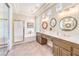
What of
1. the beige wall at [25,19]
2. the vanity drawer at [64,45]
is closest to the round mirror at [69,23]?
the vanity drawer at [64,45]

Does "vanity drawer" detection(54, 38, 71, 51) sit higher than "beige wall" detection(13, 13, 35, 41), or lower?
lower

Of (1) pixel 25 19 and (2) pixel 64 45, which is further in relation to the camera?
(2) pixel 64 45

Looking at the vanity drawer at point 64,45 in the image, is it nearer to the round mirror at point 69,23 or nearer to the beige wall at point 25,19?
the round mirror at point 69,23

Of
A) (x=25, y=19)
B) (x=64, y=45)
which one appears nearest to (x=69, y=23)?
(x=64, y=45)

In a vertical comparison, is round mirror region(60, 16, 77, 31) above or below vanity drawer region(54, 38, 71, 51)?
above

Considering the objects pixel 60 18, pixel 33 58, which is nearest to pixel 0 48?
pixel 33 58

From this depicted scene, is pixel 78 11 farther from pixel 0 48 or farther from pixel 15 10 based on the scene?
pixel 0 48

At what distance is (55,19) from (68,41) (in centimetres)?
76

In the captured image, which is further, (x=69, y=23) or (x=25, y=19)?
(x=69, y=23)

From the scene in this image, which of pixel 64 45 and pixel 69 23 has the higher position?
pixel 69 23

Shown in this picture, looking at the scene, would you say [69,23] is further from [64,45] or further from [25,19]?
[25,19]

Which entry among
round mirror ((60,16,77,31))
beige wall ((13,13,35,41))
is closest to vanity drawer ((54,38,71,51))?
round mirror ((60,16,77,31))

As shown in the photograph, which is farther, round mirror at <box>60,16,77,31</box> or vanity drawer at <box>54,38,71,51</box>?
round mirror at <box>60,16,77,31</box>

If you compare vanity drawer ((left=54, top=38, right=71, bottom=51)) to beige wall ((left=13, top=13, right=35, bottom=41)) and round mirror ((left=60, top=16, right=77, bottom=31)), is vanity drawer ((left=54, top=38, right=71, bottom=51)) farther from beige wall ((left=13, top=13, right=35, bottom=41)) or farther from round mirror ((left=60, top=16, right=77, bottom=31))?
→ beige wall ((left=13, top=13, right=35, bottom=41))
